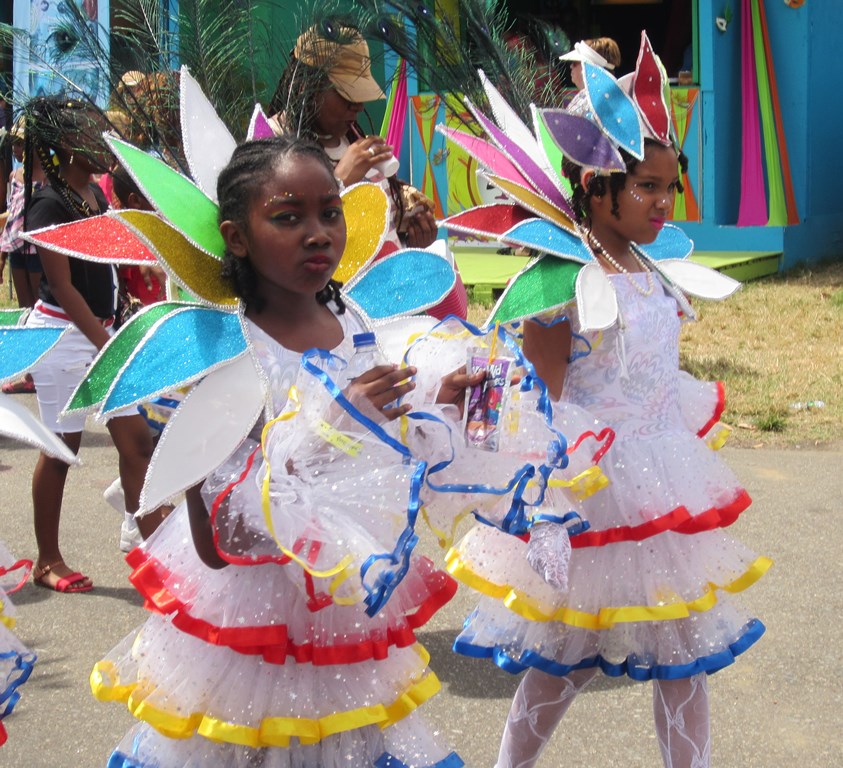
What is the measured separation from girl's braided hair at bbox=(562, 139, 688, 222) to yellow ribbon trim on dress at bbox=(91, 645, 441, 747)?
1336 mm

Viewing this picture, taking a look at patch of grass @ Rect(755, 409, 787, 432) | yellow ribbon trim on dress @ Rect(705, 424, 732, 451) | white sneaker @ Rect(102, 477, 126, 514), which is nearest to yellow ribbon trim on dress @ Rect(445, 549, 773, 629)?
yellow ribbon trim on dress @ Rect(705, 424, 732, 451)

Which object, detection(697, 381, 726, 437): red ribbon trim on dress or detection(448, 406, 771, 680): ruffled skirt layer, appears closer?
detection(448, 406, 771, 680): ruffled skirt layer

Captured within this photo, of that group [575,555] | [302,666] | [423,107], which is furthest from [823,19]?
[302,666]

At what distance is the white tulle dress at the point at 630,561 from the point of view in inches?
112

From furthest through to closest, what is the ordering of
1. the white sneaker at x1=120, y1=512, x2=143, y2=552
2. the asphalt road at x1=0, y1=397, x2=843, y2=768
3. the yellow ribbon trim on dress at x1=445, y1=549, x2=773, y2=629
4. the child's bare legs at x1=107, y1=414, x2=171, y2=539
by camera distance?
the white sneaker at x1=120, y1=512, x2=143, y2=552 < the child's bare legs at x1=107, y1=414, x2=171, y2=539 < the asphalt road at x1=0, y1=397, x2=843, y2=768 < the yellow ribbon trim on dress at x1=445, y1=549, x2=773, y2=629

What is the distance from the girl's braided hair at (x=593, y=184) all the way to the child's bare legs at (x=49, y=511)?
2.30 metres

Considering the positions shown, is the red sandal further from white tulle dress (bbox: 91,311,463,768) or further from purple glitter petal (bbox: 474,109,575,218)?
purple glitter petal (bbox: 474,109,575,218)

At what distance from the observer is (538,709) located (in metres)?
3.00

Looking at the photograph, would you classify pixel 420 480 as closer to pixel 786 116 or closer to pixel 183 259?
pixel 183 259

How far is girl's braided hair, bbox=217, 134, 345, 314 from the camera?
229 cm

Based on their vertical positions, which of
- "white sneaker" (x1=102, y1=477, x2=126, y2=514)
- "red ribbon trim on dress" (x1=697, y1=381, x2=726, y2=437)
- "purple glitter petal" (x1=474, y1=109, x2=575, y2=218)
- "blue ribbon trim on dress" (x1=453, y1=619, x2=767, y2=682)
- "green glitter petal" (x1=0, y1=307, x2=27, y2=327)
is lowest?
"white sneaker" (x1=102, y1=477, x2=126, y2=514)

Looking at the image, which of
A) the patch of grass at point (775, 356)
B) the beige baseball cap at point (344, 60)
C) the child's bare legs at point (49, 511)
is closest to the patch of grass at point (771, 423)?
the patch of grass at point (775, 356)

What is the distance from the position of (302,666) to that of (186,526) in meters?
0.35

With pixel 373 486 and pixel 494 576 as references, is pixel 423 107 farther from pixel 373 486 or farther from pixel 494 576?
pixel 373 486
